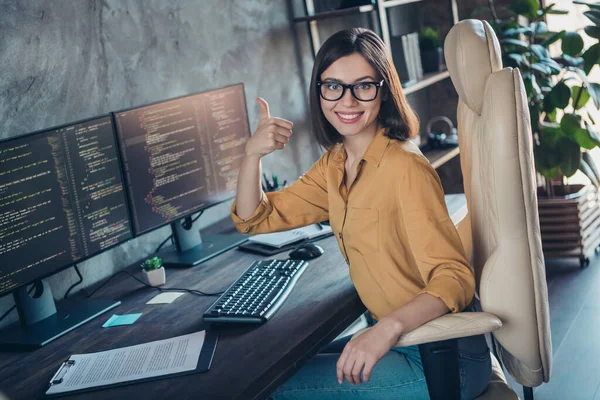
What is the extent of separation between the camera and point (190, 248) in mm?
2373

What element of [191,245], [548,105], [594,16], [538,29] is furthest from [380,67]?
[538,29]

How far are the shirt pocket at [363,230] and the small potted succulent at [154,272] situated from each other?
600mm

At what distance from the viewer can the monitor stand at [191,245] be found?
2254mm

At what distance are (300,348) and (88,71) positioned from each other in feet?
3.88

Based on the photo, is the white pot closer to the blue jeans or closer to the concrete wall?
the concrete wall

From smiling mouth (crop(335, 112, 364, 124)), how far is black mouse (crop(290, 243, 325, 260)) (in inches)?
19.3

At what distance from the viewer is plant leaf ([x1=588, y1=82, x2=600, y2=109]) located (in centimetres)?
330

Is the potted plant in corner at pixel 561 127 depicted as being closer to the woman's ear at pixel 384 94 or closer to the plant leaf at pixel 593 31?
the plant leaf at pixel 593 31

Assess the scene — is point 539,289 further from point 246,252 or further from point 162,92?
point 162,92

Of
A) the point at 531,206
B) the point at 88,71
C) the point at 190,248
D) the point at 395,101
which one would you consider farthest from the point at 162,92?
the point at 531,206

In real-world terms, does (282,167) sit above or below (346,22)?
below

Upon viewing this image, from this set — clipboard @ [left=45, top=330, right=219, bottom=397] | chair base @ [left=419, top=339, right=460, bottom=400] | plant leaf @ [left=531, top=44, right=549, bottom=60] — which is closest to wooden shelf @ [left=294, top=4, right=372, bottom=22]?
plant leaf @ [left=531, top=44, right=549, bottom=60]

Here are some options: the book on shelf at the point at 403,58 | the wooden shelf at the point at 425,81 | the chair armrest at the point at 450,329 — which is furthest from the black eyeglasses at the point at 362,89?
the book on shelf at the point at 403,58

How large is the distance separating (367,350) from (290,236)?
93cm
